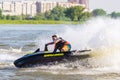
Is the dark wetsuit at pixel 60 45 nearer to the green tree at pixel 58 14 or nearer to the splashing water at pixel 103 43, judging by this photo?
the splashing water at pixel 103 43

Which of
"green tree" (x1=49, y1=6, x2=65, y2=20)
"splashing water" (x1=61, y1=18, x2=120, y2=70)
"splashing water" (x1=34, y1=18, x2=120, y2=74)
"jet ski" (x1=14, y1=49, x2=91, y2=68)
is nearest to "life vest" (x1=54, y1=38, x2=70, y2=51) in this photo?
"jet ski" (x1=14, y1=49, x2=91, y2=68)

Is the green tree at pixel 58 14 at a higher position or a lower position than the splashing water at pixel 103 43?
lower

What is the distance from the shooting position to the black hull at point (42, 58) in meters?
16.4

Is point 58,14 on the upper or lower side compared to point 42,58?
lower

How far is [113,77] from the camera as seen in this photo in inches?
582

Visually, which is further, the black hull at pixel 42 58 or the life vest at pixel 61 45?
the life vest at pixel 61 45

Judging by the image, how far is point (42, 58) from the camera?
645 inches

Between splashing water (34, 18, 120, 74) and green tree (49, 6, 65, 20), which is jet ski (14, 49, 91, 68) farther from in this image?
green tree (49, 6, 65, 20)

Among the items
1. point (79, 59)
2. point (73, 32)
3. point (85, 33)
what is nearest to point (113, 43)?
point (79, 59)

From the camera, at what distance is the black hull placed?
1636 centimetres

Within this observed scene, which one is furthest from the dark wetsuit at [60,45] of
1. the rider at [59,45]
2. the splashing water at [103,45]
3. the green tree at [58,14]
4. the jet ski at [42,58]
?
the green tree at [58,14]

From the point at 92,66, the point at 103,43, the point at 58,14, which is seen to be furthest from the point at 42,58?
the point at 58,14

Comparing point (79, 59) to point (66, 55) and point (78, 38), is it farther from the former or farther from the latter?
point (78, 38)

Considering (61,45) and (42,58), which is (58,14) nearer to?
(61,45)
